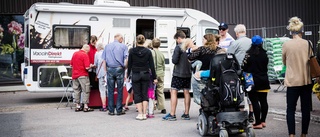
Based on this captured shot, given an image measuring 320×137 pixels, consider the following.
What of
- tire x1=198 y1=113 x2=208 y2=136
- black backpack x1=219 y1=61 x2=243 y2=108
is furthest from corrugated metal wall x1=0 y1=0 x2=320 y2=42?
black backpack x1=219 y1=61 x2=243 y2=108

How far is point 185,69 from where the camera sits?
932cm

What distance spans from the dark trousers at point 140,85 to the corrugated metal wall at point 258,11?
1037 cm

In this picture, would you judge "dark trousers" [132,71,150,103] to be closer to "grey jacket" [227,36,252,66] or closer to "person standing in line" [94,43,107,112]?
"person standing in line" [94,43,107,112]

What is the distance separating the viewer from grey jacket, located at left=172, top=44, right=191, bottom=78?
9.29m

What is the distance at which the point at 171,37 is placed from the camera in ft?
46.4

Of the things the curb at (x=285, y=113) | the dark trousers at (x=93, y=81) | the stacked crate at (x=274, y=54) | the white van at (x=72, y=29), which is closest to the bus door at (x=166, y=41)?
the white van at (x=72, y=29)

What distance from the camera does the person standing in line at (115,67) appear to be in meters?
10.7

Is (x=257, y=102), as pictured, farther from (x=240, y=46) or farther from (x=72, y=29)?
(x=72, y=29)

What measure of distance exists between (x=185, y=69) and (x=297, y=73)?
2.87 meters

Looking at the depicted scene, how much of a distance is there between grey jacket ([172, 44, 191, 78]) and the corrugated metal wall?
10.8 metres

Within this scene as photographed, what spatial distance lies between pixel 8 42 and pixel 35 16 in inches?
251

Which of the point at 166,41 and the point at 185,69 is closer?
the point at 185,69

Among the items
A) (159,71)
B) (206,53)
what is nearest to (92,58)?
(159,71)

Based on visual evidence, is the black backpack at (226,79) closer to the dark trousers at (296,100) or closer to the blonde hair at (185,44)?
the dark trousers at (296,100)
